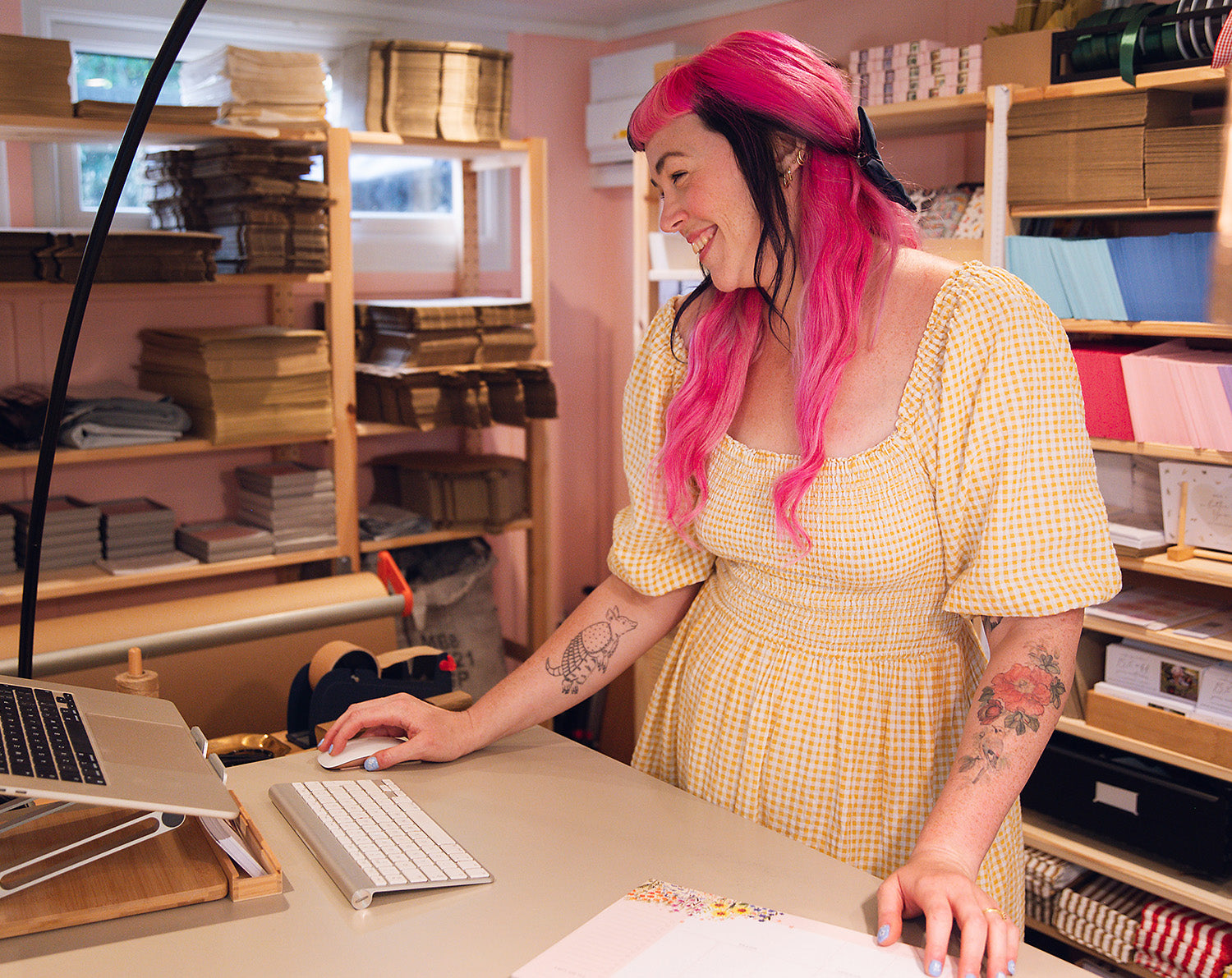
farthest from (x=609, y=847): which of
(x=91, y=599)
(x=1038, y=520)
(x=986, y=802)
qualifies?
(x=91, y=599)

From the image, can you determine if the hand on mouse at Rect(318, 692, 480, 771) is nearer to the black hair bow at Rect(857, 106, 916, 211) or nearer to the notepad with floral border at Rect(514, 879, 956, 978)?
the notepad with floral border at Rect(514, 879, 956, 978)

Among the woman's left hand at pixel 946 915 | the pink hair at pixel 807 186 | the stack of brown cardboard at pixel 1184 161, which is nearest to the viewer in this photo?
the woman's left hand at pixel 946 915

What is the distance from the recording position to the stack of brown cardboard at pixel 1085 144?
2.28 m

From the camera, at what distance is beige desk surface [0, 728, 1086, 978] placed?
96 centimetres

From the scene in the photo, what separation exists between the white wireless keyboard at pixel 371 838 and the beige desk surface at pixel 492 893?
12 mm

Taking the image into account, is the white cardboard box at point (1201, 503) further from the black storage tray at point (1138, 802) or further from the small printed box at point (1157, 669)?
the black storage tray at point (1138, 802)

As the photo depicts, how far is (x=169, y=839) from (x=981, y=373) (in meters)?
0.90

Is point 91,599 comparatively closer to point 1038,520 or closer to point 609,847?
point 609,847

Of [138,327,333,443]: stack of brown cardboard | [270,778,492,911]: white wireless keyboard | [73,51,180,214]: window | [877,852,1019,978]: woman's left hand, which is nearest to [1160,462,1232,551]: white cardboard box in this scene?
[877,852,1019,978]: woman's left hand

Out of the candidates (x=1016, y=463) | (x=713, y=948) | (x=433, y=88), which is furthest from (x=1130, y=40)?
(x=713, y=948)

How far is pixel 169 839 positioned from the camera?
1.14 metres

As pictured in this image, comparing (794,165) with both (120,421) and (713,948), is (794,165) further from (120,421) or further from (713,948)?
(120,421)

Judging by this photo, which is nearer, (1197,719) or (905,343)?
(905,343)

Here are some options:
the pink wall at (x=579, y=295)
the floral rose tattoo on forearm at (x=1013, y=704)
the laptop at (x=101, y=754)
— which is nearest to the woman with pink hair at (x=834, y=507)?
the floral rose tattoo on forearm at (x=1013, y=704)
